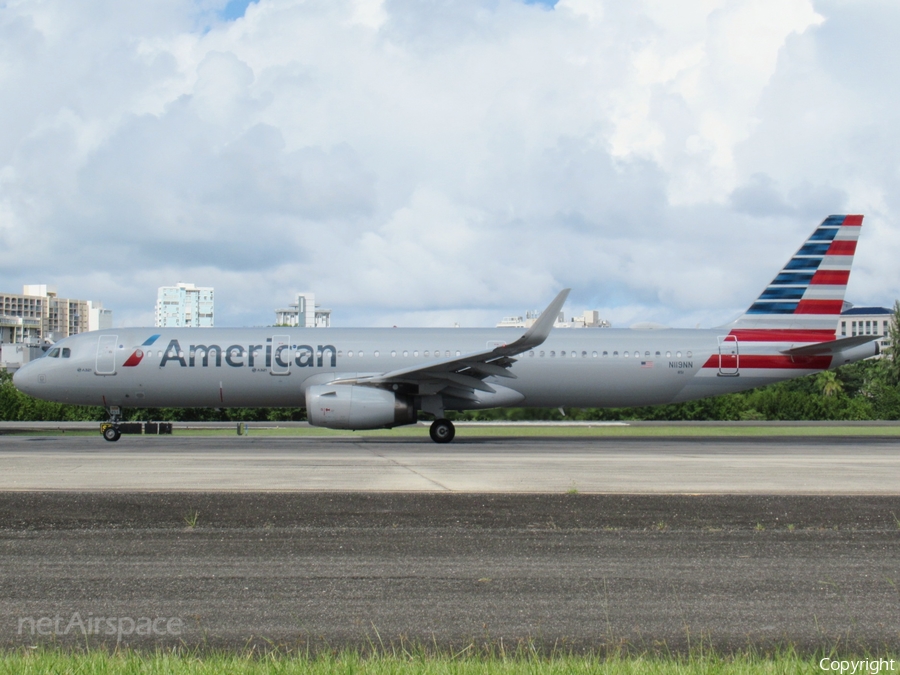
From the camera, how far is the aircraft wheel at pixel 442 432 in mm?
26172

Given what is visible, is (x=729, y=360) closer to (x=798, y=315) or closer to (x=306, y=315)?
(x=798, y=315)

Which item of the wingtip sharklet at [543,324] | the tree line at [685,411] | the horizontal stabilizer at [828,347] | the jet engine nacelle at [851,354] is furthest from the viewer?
the tree line at [685,411]

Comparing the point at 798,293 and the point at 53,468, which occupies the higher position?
the point at 798,293

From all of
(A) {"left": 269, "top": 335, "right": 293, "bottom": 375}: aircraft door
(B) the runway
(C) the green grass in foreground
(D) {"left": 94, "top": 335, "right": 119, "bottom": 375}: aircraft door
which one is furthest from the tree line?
(C) the green grass in foreground

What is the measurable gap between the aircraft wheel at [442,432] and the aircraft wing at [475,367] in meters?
1.07

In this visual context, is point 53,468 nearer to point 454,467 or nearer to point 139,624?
point 454,467

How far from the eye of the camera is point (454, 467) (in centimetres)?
1750

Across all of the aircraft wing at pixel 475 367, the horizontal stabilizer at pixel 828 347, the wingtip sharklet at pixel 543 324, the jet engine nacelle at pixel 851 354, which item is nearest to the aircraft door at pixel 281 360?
the aircraft wing at pixel 475 367

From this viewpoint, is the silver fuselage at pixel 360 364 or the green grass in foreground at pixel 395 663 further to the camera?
the silver fuselage at pixel 360 364

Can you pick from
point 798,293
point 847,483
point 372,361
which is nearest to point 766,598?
point 847,483

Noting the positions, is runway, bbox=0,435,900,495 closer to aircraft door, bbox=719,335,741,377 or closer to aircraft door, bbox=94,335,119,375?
aircraft door, bbox=94,335,119,375

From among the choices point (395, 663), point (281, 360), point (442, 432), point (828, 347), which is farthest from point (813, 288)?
point (395, 663)

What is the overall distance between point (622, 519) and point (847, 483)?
6.00 metres

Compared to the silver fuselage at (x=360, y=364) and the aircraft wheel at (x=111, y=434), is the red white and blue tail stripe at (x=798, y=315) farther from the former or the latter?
the aircraft wheel at (x=111, y=434)
